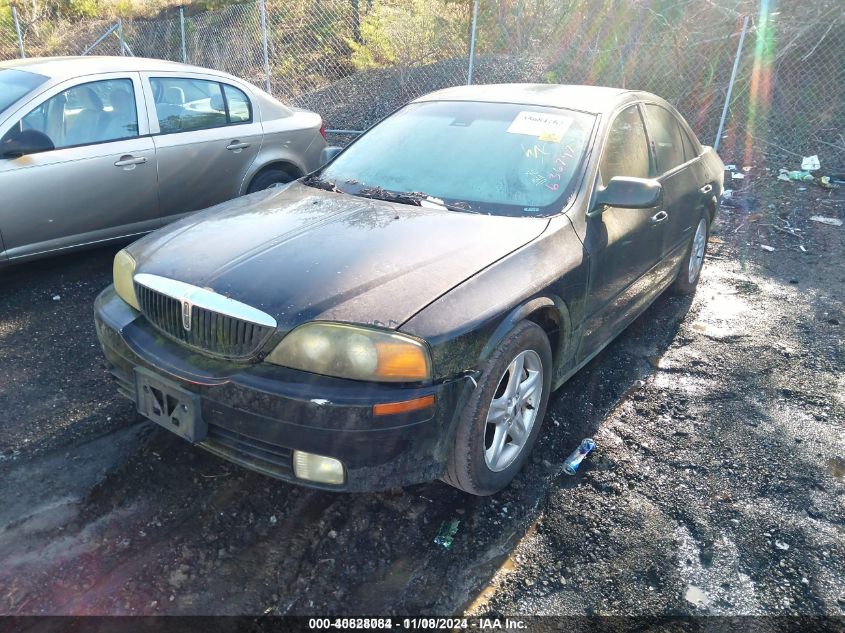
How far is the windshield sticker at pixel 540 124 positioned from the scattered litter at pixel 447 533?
6.73ft

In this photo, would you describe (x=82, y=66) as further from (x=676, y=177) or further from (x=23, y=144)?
(x=676, y=177)

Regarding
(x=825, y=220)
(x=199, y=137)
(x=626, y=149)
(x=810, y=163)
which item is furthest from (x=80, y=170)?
(x=810, y=163)

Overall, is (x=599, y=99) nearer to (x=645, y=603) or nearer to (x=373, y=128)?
(x=373, y=128)

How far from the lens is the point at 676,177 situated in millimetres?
4324

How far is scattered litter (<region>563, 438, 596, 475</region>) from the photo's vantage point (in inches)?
123

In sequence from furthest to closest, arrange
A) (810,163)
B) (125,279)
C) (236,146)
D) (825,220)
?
(810,163) → (825,220) → (236,146) → (125,279)

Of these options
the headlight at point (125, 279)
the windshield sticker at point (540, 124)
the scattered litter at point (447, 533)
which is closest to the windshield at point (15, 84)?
the headlight at point (125, 279)

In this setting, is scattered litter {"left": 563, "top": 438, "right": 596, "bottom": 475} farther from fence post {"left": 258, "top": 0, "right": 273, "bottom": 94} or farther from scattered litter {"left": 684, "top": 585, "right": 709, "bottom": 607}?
fence post {"left": 258, "top": 0, "right": 273, "bottom": 94}

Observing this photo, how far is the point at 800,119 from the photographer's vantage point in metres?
9.62

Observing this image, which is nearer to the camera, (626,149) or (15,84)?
(626,149)

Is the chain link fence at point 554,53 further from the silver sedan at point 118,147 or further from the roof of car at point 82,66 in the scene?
the roof of car at point 82,66

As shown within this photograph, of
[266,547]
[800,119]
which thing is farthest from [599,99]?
[800,119]

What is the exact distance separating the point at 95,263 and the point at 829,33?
1021 centimetres

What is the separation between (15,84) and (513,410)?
4.21 m
